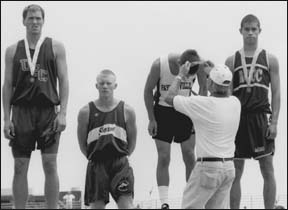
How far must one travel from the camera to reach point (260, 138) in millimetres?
12820

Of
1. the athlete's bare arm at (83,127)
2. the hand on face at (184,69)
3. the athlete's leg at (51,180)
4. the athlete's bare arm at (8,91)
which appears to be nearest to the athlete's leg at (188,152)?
the athlete's bare arm at (83,127)

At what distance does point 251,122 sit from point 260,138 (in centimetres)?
26

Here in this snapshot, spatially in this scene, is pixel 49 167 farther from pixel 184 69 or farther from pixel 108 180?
pixel 184 69

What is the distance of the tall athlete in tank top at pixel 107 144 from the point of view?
39.9ft

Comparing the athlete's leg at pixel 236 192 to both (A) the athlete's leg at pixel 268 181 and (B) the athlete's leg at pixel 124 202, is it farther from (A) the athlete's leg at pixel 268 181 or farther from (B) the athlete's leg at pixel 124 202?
(B) the athlete's leg at pixel 124 202

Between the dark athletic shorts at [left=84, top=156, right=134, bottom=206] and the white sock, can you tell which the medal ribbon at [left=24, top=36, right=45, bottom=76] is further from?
the white sock

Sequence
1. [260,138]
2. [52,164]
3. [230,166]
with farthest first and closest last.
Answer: [260,138], [52,164], [230,166]

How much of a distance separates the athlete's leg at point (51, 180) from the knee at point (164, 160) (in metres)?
1.69

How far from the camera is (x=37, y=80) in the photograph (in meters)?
12.2

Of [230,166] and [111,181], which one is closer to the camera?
[230,166]

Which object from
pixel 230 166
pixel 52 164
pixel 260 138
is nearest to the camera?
pixel 230 166

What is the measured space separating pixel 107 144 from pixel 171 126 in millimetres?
1279

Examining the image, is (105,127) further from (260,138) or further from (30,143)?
(260,138)

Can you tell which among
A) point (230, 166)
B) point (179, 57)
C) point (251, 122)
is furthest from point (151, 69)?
point (230, 166)
